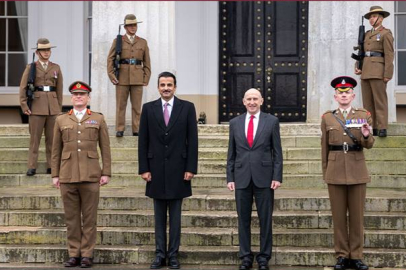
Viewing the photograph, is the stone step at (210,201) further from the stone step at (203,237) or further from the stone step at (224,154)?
the stone step at (224,154)

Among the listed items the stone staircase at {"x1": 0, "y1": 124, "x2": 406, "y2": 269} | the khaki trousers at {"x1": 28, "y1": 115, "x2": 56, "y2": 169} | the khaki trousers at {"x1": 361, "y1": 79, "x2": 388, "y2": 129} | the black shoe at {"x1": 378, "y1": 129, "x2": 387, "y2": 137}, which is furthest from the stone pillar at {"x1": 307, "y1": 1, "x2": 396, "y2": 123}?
the khaki trousers at {"x1": 28, "y1": 115, "x2": 56, "y2": 169}

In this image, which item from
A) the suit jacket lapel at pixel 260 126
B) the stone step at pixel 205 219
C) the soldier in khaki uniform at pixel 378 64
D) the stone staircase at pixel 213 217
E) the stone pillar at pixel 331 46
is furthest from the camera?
the stone pillar at pixel 331 46

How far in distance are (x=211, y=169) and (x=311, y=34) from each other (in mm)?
3124

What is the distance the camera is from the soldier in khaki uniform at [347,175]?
8.30 meters

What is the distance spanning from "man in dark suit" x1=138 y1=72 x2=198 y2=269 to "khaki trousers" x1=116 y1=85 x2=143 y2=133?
382cm

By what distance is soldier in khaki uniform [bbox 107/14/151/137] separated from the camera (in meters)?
12.4

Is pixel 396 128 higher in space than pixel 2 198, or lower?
higher

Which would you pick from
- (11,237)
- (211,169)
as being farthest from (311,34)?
(11,237)

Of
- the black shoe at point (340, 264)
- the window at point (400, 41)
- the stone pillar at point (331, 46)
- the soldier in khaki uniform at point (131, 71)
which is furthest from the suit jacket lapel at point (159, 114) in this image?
the window at point (400, 41)

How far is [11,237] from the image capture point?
9273 mm

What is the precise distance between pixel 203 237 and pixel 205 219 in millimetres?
413

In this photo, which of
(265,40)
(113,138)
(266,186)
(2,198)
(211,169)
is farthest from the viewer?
(265,40)

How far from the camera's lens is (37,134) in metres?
11.8

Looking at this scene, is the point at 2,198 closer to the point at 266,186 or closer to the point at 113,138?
the point at 113,138
